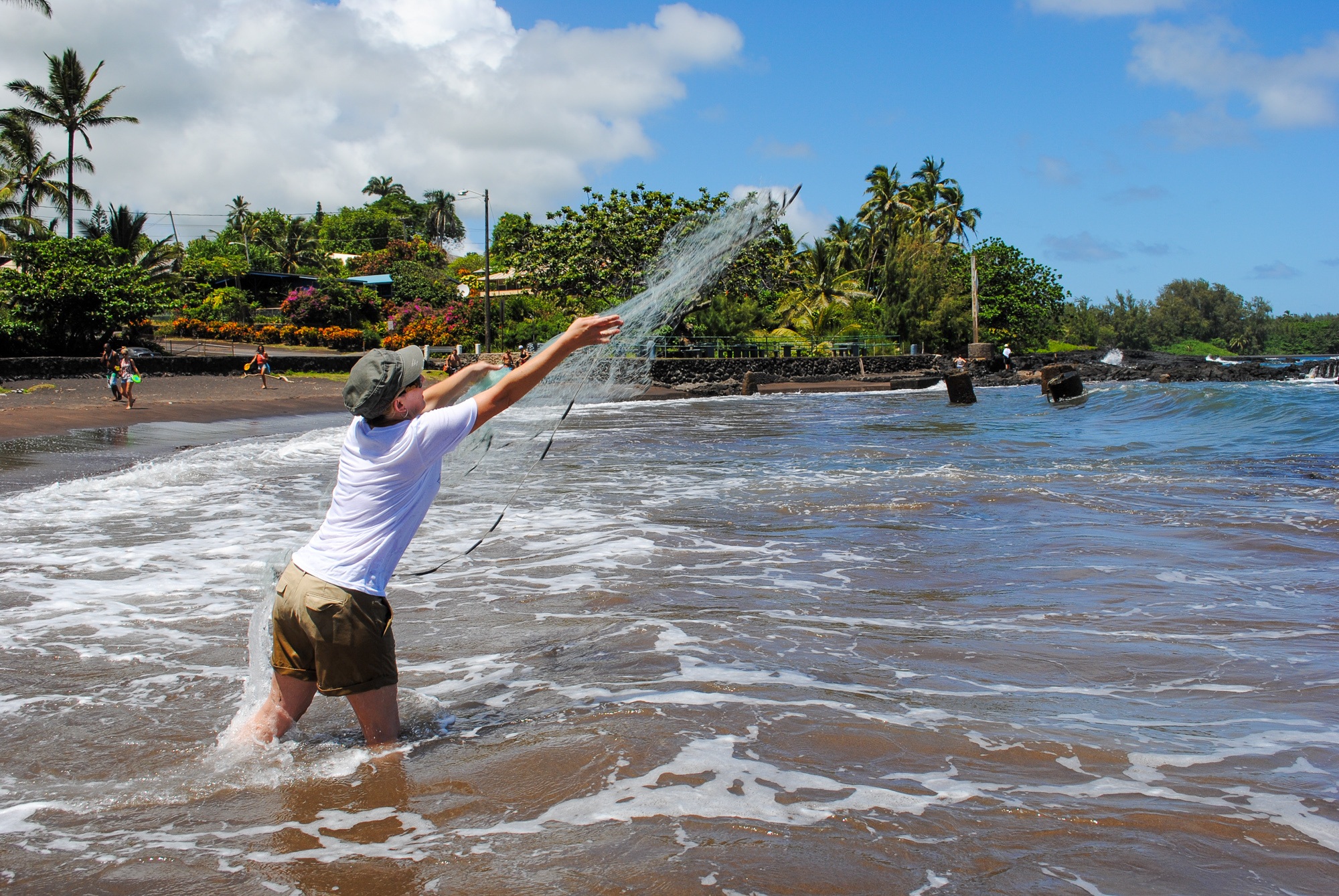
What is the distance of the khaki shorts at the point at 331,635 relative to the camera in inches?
117

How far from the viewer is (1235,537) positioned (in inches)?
299

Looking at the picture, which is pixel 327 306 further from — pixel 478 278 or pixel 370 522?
pixel 370 522

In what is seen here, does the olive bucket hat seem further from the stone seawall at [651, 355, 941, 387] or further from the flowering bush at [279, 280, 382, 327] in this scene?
the flowering bush at [279, 280, 382, 327]

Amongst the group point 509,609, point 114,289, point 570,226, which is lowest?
point 509,609

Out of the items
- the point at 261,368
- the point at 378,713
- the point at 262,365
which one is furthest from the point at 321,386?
the point at 378,713

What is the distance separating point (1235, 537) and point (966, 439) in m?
10.3

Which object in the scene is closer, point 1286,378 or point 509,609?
point 509,609

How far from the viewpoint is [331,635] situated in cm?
298

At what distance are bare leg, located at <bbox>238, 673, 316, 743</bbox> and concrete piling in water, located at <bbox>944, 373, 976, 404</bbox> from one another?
97.3 ft

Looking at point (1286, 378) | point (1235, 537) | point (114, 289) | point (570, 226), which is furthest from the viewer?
point (1286, 378)

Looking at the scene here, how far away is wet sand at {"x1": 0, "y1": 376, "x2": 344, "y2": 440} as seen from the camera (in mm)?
18809

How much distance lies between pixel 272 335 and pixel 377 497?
47.7m

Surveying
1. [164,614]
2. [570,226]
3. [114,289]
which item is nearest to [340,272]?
[570,226]

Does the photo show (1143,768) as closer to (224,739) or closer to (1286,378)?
(224,739)
